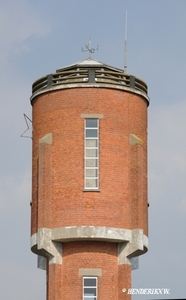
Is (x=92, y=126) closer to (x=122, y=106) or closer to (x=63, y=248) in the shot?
(x=122, y=106)

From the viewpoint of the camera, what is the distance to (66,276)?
56438mm

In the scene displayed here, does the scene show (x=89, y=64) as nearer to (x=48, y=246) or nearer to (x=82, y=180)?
(x=82, y=180)

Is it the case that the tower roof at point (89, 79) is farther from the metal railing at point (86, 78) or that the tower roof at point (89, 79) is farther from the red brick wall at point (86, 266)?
the red brick wall at point (86, 266)

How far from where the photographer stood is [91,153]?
57.3 metres

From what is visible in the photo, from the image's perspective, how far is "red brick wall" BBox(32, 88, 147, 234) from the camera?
56625mm

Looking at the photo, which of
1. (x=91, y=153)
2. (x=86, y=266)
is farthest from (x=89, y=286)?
(x=91, y=153)

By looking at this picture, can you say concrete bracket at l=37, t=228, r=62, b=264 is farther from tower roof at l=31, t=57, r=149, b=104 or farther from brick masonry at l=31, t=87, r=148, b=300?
tower roof at l=31, t=57, r=149, b=104

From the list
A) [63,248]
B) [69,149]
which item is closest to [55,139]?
[69,149]

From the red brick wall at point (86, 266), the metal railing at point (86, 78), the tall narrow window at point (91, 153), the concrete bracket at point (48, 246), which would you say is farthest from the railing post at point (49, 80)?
the red brick wall at point (86, 266)

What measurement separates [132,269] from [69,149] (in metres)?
6.38

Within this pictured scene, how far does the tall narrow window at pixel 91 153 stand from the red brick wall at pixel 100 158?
222 millimetres

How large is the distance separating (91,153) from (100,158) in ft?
1.58

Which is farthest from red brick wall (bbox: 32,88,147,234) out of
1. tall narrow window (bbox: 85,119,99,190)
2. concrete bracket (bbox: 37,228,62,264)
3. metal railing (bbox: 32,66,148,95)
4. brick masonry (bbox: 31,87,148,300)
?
metal railing (bbox: 32,66,148,95)

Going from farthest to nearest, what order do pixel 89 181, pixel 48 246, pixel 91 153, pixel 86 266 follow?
pixel 91 153, pixel 89 181, pixel 48 246, pixel 86 266
